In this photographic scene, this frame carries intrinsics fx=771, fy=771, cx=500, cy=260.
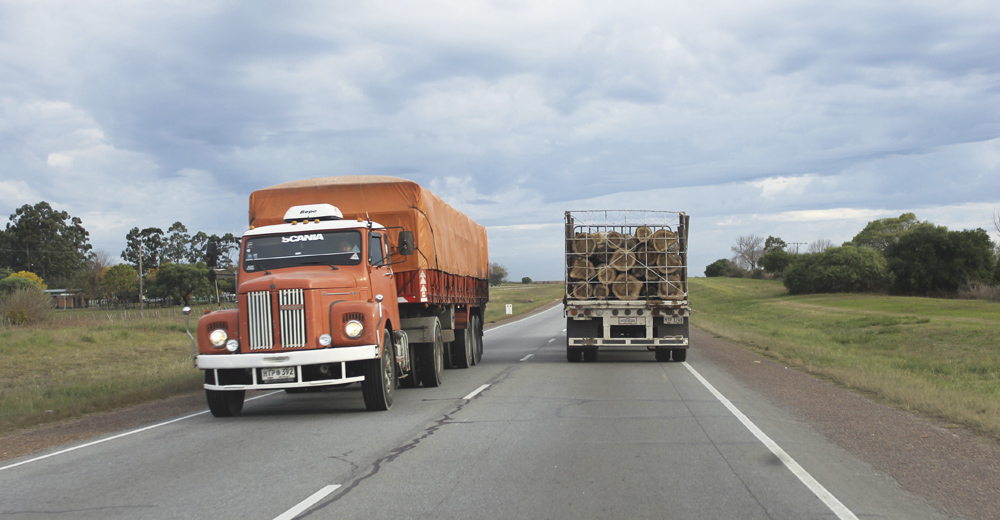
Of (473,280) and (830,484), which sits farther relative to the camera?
(473,280)

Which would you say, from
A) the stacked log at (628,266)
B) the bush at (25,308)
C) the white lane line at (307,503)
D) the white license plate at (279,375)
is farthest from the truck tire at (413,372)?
the bush at (25,308)

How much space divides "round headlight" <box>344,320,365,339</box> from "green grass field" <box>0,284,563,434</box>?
16.1 feet

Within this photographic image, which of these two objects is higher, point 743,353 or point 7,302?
point 7,302

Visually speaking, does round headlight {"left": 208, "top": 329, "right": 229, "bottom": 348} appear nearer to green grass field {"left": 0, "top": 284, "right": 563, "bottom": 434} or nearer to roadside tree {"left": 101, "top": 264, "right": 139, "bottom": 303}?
green grass field {"left": 0, "top": 284, "right": 563, "bottom": 434}

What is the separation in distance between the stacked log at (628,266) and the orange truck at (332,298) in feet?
16.8

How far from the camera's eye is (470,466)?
7.08 metres

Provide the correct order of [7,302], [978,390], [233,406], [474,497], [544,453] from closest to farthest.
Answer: [474,497]
[544,453]
[233,406]
[978,390]
[7,302]

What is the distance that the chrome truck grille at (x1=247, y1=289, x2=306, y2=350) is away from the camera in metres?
9.91

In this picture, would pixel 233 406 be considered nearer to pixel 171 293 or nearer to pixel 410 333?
pixel 410 333

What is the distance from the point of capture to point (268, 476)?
6.80 meters

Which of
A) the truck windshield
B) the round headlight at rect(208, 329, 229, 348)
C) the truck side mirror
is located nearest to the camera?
the round headlight at rect(208, 329, 229, 348)

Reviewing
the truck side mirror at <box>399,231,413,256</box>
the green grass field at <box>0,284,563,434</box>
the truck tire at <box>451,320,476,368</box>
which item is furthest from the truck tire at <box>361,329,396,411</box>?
the truck tire at <box>451,320,476,368</box>

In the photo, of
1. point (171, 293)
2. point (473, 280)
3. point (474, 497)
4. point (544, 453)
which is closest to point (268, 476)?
point (474, 497)

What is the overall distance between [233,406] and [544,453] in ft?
17.1
